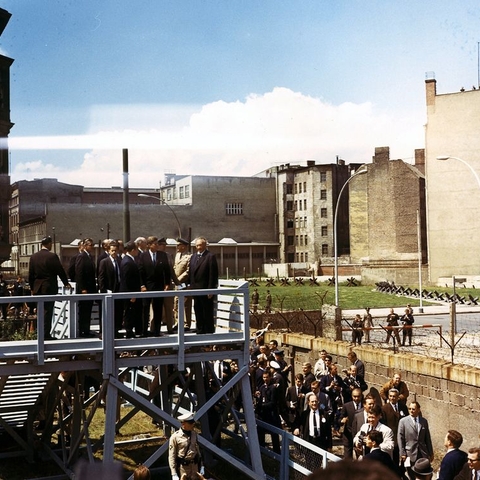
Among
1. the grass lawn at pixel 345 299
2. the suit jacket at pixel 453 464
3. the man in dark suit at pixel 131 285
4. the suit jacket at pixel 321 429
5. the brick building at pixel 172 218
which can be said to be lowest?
the grass lawn at pixel 345 299

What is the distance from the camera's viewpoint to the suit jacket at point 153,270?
12.9m

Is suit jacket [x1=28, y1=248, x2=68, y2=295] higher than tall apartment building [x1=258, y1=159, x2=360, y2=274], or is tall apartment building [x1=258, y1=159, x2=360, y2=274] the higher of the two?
tall apartment building [x1=258, y1=159, x2=360, y2=274]

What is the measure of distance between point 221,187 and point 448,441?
8377 centimetres

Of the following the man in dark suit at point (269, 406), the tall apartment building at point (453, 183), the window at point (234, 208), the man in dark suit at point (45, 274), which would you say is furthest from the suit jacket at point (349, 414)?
the window at point (234, 208)

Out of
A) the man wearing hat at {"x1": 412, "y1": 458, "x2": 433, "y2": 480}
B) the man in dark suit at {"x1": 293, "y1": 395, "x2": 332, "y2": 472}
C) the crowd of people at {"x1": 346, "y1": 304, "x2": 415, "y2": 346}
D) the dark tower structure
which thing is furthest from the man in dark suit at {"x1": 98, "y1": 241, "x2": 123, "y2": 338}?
the dark tower structure

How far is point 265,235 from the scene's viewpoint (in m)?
94.8

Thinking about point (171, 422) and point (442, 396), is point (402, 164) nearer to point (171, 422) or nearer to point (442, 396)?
point (442, 396)

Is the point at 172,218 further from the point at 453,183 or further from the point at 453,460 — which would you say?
the point at 453,460

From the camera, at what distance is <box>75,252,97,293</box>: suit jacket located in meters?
12.8

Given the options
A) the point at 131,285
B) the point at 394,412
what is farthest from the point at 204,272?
the point at 394,412

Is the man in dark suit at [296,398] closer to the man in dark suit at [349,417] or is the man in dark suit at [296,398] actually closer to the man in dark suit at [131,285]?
the man in dark suit at [349,417]

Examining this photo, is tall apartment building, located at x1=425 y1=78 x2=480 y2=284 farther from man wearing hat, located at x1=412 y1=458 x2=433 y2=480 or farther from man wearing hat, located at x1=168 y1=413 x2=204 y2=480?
man wearing hat, located at x1=412 y1=458 x2=433 y2=480

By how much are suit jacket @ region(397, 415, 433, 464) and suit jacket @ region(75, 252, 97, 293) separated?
5660 millimetres

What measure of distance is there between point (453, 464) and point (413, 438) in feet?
6.63
